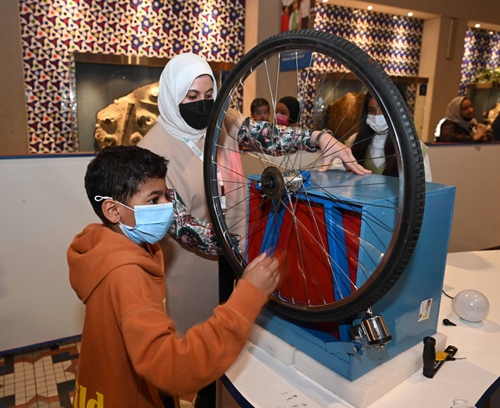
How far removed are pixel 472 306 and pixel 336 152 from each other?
0.62m

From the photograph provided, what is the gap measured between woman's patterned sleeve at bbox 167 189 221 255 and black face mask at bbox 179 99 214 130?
0.95ft

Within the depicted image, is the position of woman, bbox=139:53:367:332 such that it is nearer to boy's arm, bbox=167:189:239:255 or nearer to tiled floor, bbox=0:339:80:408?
boy's arm, bbox=167:189:239:255

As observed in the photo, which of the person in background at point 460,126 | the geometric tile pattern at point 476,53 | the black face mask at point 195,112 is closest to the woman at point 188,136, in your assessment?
the black face mask at point 195,112

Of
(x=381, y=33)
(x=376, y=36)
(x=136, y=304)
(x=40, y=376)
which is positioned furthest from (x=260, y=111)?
(x=381, y=33)

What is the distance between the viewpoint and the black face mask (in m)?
1.46

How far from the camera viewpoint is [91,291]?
3.07 feet

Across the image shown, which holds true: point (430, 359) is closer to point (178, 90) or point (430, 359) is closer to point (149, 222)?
point (149, 222)

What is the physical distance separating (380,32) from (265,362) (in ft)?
19.7

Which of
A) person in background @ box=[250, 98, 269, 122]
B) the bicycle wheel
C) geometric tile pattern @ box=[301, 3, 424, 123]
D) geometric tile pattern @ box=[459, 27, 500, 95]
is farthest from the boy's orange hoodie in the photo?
geometric tile pattern @ box=[459, 27, 500, 95]

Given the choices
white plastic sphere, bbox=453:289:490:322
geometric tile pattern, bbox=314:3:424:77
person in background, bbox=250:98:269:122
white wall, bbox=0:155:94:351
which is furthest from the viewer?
geometric tile pattern, bbox=314:3:424:77

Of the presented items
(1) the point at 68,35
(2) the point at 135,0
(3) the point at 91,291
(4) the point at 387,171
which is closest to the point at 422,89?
(2) the point at 135,0

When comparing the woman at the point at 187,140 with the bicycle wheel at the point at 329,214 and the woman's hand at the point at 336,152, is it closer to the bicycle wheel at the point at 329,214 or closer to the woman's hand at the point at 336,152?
the woman's hand at the point at 336,152

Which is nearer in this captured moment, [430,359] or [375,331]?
[375,331]

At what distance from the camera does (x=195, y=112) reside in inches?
57.2
